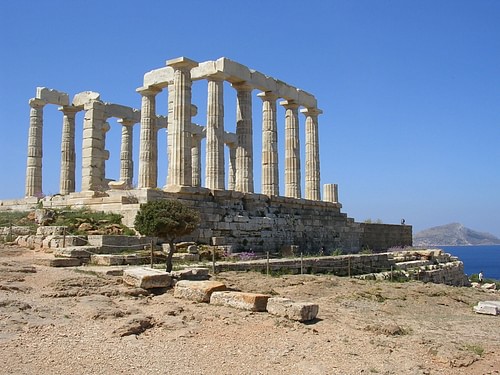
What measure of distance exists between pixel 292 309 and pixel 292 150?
21.9 meters

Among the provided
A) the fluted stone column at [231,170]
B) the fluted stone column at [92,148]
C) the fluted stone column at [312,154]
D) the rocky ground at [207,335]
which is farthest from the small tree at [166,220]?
the fluted stone column at [231,170]

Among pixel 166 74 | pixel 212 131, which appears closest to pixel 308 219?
pixel 212 131

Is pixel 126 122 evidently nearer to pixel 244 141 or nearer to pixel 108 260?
pixel 244 141

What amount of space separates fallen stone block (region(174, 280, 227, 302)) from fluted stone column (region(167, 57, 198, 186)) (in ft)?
40.9

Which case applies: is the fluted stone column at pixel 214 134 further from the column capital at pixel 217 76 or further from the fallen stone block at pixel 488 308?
the fallen stone block at pixel 488 308

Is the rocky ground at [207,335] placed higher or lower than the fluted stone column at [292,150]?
lower

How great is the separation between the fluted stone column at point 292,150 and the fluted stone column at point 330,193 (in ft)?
10.3

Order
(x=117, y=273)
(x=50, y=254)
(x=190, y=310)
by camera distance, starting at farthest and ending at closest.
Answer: (x=50, y=254)
(x=117, y=273)
(x=190, y=310)

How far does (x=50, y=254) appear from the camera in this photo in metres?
18.5

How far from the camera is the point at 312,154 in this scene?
3441 cm

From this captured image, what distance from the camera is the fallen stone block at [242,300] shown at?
11406 millimetres

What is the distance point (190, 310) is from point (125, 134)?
82.8 feet

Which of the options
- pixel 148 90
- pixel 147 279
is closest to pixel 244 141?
pixel 148 90

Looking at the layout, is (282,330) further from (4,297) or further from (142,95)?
(142,95)
